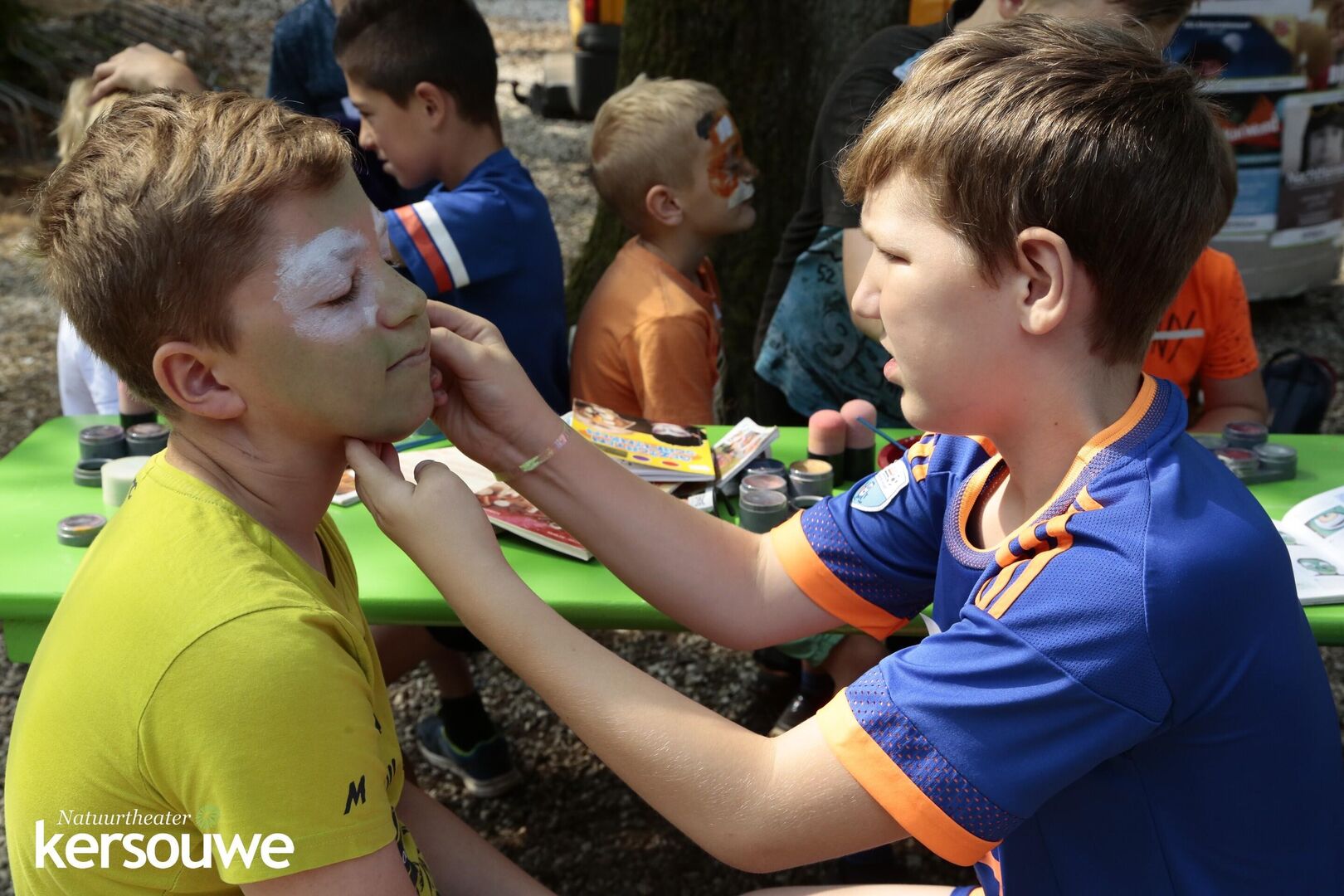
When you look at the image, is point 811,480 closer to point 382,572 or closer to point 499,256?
point 382,572

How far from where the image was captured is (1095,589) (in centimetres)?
137

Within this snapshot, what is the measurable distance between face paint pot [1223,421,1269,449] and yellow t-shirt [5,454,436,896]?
1962 millimetres

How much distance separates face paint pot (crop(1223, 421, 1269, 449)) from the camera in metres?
2.65

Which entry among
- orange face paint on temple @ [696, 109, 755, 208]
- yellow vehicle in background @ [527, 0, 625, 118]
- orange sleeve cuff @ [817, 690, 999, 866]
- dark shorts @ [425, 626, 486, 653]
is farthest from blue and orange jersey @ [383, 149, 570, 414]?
yellow vehicle in background @ [527, 0, 625, 118]

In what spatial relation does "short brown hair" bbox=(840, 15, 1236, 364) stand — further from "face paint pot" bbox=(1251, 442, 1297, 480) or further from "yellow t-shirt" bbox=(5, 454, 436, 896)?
"face paint pot" bbox=(1251, 442, 1297, 480)

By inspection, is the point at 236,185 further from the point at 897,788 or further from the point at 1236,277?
the point at 1236,277

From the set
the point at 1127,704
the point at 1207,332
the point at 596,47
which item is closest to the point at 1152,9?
the point at 1207,332

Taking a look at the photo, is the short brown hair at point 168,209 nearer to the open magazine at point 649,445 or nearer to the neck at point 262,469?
the neck at point 262,469

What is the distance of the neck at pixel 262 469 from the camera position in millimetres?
1703

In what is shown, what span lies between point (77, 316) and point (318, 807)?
2.53 ft

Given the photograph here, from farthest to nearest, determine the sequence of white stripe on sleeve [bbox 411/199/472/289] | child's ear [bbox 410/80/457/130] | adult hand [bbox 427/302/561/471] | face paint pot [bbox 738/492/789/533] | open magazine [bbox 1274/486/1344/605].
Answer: child's ear [bbox 410/80/457/130] < white stripe on sleeve [bbox 411/199/472/289] < face paint pot [bbox 738/492/789/533] < open magazine [bbox 1274/486/1344/605] < adult hand [bbox 427/302/561/471]

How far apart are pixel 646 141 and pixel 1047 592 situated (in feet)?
8.12

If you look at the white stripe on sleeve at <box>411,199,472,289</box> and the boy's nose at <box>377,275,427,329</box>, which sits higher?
the boy's nose at <box>377,275,427,329</box>

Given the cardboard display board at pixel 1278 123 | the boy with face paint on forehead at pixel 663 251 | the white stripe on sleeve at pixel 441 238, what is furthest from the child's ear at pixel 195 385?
the cardboard display board at pixel 1278 123
